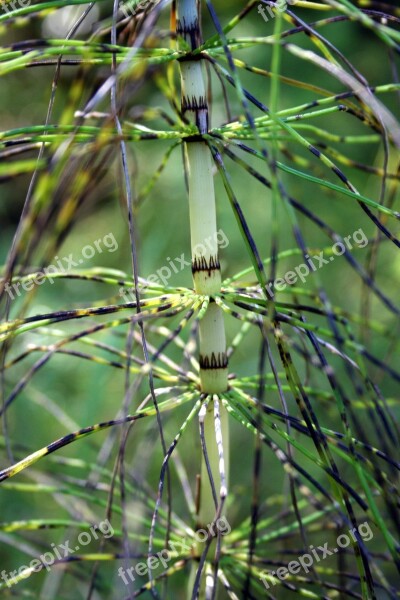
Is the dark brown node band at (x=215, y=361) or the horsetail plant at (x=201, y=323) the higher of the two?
the horsetail plant at (x=201, y=323)

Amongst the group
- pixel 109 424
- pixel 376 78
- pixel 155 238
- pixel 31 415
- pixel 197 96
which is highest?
pixel 376 78

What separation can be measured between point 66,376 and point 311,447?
1.46 ft

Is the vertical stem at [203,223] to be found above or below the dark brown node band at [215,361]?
above

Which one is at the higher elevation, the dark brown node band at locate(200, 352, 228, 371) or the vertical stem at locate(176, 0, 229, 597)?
the vertical stem at locate(176, 0, 229, 597)

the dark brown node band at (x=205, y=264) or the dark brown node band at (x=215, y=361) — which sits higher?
the dark brown node band at (x=205, y=264)

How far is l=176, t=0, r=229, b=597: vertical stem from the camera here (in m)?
0.35

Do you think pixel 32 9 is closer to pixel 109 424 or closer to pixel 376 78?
pixel 109 424

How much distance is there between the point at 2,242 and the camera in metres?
1.38

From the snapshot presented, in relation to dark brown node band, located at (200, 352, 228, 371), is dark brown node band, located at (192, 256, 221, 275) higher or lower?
higher

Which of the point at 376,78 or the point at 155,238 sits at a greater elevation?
the point at 376,78

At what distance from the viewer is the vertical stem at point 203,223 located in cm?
35

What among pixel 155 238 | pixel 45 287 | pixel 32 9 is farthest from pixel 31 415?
pixel 32 9

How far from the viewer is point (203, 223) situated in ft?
1.19

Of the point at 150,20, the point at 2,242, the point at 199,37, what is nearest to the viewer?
the point at 150,20
